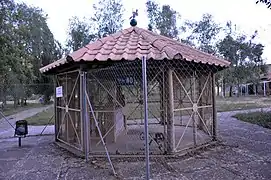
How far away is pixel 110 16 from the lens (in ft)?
112

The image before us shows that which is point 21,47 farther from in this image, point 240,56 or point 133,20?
point 240,56

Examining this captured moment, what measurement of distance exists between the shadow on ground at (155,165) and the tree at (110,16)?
2730 cm

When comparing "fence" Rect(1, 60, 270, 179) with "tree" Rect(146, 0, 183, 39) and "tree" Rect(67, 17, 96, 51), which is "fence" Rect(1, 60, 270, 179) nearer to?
"tree" Rect(67, 17, 96, 51)

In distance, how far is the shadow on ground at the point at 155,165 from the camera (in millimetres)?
5445

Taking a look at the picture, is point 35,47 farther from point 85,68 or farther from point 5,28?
point 85,68

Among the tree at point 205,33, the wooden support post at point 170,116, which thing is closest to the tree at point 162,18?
the tree at point 205,33

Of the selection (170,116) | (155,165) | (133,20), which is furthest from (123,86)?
(155,165)

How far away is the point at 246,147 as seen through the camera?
7.87m

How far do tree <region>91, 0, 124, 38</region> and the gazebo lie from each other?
24808mm

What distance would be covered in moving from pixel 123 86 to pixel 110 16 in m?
26.4

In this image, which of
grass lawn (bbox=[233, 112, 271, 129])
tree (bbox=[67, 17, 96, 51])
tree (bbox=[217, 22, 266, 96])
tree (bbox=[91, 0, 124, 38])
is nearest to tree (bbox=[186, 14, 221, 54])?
tree (bbox=[217, 22, 266, 96])

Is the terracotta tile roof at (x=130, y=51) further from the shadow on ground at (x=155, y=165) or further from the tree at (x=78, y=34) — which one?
the tree at (x=78, y=34)

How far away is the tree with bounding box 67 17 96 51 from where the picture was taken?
113 ft

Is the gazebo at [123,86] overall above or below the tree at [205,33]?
below
